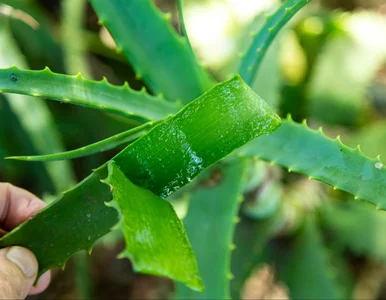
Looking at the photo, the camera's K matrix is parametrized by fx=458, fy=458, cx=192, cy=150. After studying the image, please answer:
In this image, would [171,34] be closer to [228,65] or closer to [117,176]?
[117,176]

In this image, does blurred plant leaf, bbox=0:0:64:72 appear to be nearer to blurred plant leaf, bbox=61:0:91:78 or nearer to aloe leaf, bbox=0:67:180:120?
blurred plant leaf, bbox=61:0:91:78

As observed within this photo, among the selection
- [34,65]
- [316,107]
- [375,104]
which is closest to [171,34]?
[316,107]

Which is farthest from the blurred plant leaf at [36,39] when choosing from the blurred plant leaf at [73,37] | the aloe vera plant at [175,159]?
the aloe vera plant at [175,159]

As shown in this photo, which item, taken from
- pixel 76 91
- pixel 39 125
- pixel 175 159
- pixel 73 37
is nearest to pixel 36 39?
pixel 73 37

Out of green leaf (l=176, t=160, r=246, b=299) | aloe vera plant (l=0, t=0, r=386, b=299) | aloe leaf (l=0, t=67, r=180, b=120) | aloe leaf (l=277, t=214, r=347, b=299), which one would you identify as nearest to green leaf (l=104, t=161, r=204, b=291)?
aloe vera plant (l=0, t=0, r=386, b=299)

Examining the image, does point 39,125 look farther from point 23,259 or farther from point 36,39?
point 23,259

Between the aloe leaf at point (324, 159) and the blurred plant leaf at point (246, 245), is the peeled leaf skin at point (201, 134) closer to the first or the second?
the aloe leaf at point (324, 159)
